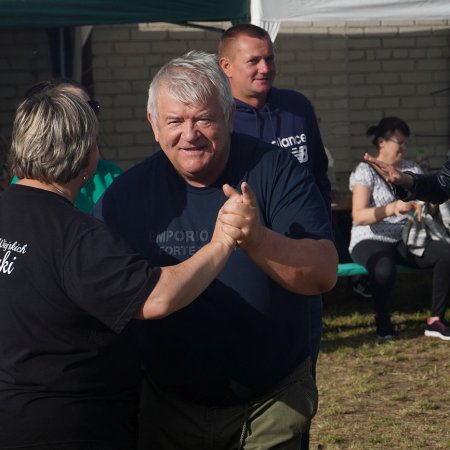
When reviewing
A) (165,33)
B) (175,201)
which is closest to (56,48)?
(165,33)

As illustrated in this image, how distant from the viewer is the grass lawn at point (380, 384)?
205 inches

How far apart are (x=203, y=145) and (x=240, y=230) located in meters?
0.38

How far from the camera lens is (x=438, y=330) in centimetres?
747

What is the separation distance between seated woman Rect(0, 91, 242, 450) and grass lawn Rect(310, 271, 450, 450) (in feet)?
9.07

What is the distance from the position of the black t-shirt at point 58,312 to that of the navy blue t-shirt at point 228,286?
0.31 m

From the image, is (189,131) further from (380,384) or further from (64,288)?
(380,384)

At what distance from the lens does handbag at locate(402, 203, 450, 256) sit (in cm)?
770

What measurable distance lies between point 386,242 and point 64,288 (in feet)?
18.5

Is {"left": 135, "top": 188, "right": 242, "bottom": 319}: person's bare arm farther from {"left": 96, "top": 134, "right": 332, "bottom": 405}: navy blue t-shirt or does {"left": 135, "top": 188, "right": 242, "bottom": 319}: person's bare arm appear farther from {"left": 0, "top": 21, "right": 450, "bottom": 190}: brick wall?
{"left": 0, "top": 21, "right": 450, "bottom": 190}: brick wall

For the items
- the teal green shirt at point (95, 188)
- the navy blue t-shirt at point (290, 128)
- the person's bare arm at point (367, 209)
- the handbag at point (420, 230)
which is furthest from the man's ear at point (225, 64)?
the handbag at point (420, 230)

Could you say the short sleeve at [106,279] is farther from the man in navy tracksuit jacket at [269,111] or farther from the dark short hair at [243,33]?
the dark short hair at [243,33]

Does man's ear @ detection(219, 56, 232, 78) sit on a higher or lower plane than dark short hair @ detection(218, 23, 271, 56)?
lower

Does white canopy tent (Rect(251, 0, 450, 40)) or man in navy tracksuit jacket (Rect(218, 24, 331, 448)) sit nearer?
man in navy tracksuit jacket (Rect(218, 24, 331, 448))

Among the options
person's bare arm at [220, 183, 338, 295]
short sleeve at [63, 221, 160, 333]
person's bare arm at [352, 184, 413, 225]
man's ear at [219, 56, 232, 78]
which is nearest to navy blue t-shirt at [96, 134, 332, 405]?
person's bare arm at [220, 183, 338, 295]
